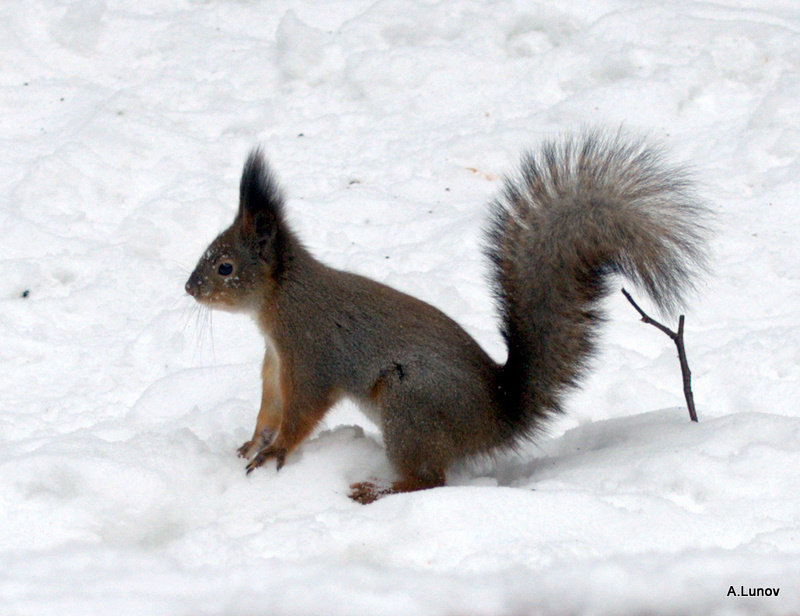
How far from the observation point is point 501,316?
7.72ft

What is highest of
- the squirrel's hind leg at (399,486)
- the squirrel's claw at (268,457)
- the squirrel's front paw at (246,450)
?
the squirrel's claw at (268,457)

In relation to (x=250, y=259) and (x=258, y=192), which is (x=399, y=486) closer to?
(x=250, y=259)

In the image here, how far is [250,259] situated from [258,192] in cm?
19

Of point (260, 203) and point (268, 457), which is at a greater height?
point (260, 203)

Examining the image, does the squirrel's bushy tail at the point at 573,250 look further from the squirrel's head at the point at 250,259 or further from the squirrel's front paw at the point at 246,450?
the squirrel's front paw at the point at 246,450

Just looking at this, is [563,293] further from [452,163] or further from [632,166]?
[452,163]

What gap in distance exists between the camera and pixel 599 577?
2.16 ft

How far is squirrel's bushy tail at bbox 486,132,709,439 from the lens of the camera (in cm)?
216

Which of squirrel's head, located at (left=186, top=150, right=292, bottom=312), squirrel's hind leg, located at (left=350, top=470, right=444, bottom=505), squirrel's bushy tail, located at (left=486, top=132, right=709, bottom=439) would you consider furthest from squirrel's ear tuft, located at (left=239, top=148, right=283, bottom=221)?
squirrel's hind leg, located at (left=350, top=470, right=444, bottom=505)

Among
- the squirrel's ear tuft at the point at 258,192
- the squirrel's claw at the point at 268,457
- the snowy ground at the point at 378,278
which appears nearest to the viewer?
the snowy ground at the point at 378,278

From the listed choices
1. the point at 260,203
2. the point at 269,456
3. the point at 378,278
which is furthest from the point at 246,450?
the point at 378,278

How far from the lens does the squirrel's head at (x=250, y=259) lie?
2.51 meters

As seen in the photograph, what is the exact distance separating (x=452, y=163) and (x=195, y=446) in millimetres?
2338

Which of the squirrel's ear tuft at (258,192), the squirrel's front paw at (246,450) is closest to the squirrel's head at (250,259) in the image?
the squirrel's ear tuft at (258,192)
